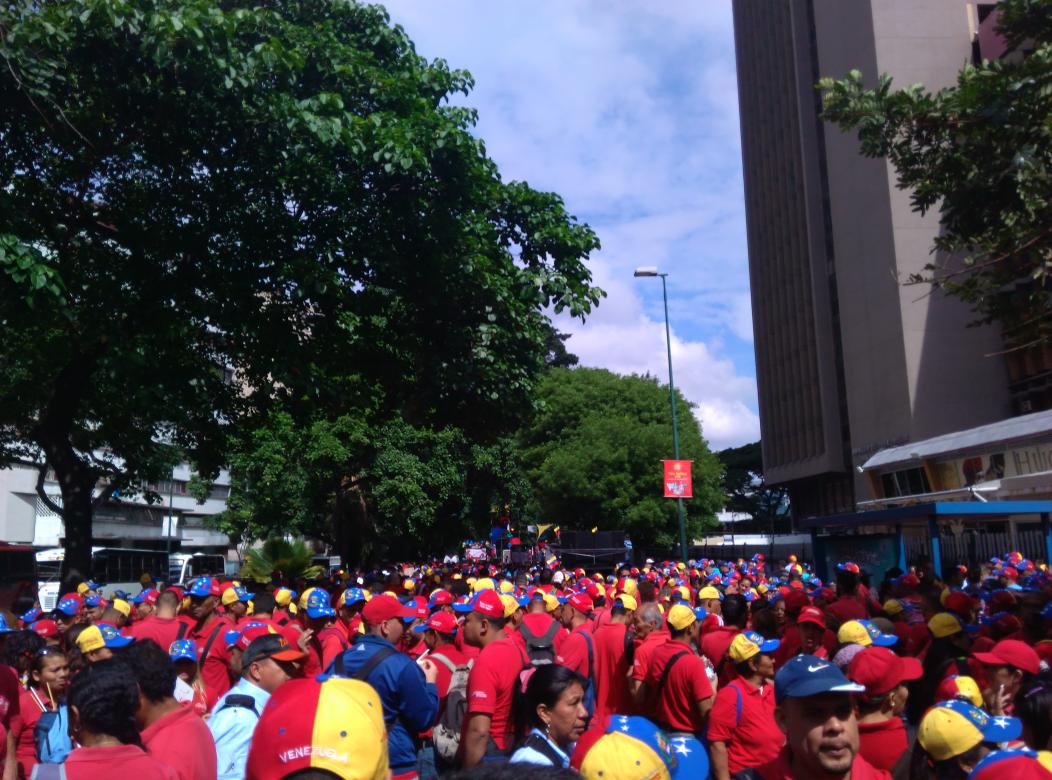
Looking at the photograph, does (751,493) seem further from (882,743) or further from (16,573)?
(882,743)

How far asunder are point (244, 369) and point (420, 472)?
17.4 meters

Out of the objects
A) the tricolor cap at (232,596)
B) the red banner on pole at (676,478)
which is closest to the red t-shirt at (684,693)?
the tricolor cap at (232,596)

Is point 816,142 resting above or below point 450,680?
above

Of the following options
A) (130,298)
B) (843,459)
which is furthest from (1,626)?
(843,459)

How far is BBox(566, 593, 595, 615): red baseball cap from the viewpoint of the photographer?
9.87 m

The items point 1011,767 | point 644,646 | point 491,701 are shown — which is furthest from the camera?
point 644,646

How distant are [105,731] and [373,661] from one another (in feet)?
5.98

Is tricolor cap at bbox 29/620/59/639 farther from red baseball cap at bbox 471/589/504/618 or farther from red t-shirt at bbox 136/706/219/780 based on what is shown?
red t-shirt at bbox 136/706/219/780

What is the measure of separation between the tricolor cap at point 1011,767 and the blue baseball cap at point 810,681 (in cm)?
40

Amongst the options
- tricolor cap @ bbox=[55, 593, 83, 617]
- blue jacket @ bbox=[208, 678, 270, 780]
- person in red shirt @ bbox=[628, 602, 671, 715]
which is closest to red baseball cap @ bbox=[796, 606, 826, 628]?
person in red shirt @ bbox=[628, 602, 671, 715]

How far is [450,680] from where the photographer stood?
6.51 meters

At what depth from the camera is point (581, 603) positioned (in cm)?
994

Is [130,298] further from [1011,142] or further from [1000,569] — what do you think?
[1000,569]

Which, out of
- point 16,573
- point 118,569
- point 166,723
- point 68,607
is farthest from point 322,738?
point 118,569
